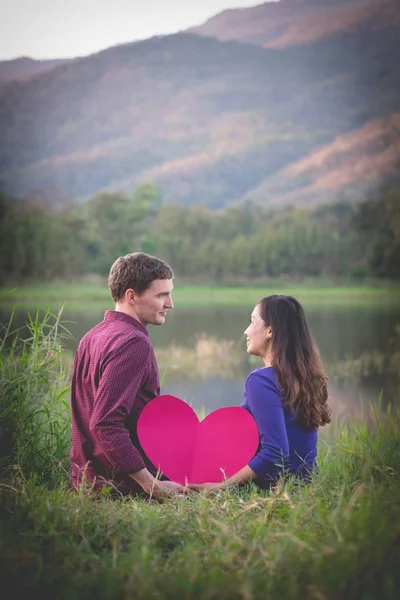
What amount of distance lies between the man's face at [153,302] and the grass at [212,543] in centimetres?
69

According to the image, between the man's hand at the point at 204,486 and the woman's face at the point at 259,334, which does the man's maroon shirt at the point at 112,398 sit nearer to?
the man's hand at the point at 204,486

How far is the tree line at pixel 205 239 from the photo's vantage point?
2095 centimetres

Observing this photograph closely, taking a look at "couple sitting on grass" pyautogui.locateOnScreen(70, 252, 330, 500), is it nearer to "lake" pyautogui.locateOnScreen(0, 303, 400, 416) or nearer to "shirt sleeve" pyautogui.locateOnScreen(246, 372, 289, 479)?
"shirt sleeve" pyautogui.locateOnScreen(246, 372, 289, 479)

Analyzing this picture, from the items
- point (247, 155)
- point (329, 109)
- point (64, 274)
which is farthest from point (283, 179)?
point (64, 274)

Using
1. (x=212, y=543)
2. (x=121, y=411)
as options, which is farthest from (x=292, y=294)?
(x=212, y=543)

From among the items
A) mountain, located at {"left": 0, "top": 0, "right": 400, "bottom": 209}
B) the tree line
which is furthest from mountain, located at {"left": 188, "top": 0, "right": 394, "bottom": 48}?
the tree line

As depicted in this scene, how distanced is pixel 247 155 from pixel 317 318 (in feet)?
33.6

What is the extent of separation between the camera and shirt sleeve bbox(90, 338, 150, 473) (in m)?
2.38

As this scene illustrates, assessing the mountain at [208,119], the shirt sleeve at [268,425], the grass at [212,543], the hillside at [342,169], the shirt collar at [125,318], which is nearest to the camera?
the grass at [212,543]

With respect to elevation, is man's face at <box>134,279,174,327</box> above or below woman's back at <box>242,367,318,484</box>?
above

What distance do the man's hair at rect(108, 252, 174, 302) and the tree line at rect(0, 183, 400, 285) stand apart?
1690 cm

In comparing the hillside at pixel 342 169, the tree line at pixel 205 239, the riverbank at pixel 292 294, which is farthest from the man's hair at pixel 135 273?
the hillside at pixel 342 169

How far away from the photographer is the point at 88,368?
2.57m

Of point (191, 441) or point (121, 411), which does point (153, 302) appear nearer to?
point (121, 411)
